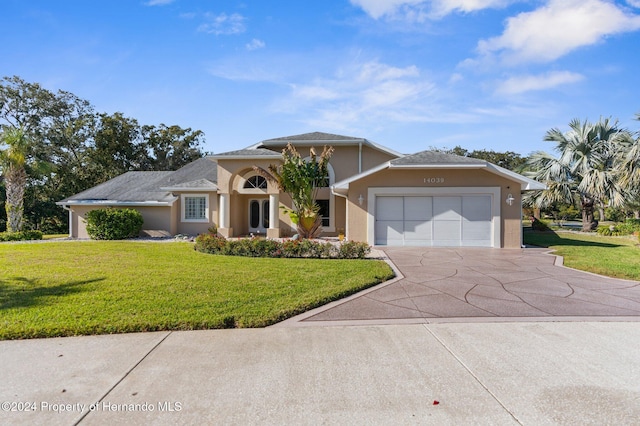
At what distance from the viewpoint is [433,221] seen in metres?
15.1

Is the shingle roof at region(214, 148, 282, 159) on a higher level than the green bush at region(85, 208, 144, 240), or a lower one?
higher

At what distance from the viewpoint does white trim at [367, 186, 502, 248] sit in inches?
577

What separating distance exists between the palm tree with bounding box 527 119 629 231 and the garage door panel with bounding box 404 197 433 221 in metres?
13.8

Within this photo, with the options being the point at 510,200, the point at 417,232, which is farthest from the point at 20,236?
the point at 510,200

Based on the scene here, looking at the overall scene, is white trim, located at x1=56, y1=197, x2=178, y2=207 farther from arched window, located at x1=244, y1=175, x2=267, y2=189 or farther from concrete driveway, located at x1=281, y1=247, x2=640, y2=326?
concrete driveway, located at x1=281, y1=247, x2=640, y2=326

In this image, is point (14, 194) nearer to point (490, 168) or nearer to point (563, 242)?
point (490, 168)

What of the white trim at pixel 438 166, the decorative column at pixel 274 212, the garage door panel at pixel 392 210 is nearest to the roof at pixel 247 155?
the decorative column at pixel 274 212

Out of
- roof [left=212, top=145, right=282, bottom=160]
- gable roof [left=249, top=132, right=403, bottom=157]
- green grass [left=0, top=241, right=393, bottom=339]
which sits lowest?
green grass [left=0, top=241, right=393, bottom=339]

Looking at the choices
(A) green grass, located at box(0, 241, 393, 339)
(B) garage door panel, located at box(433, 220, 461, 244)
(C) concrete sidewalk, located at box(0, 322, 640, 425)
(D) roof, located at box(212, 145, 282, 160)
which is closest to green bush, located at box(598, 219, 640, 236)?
(B) garage door panel, located at box(433, 220, 461, 244)

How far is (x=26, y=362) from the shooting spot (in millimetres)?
3811

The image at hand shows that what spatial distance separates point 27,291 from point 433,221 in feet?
45.9

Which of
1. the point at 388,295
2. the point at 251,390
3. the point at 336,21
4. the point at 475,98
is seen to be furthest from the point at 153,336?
the point at 475,98

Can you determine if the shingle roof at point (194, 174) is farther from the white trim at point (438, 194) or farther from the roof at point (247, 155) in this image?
the white trim at point (438, 194)

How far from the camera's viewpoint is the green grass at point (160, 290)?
4.98 meters
